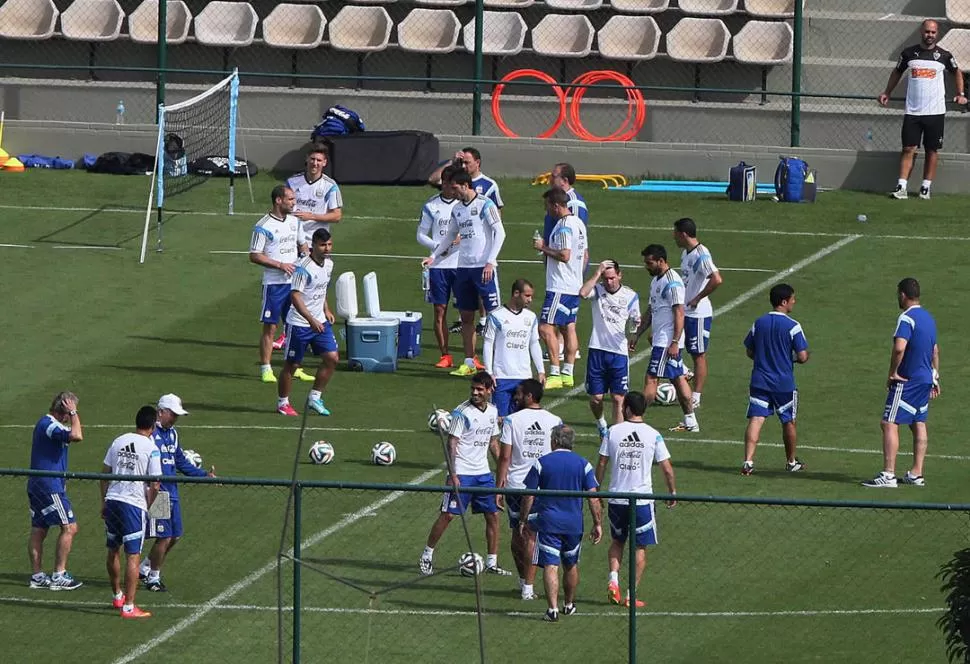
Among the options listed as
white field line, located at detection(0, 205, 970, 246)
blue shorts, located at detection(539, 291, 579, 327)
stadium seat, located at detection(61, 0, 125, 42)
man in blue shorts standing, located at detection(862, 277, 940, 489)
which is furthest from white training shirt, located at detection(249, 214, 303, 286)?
stadium seat, located at detection(61, 0, 125, 42)

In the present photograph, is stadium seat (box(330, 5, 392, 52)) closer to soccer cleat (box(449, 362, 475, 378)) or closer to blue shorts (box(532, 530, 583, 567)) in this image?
soccer cleat (box(449, 362, 475, 378))

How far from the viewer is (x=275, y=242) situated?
23.5 metres

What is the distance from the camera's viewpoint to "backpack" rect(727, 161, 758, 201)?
3206cm

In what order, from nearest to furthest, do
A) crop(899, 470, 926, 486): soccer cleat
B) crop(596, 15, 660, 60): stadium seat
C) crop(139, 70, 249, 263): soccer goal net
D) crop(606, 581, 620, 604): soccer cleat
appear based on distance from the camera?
crop(606, 581, 620, 604): soccer cleat, crop(899, 470, 926, 486): soccer cleat, crop(139, 70, 249, 263): soccer goal net, crop(596, 15, 660, 60): stadium seat

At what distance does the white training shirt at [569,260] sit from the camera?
76.1 feet

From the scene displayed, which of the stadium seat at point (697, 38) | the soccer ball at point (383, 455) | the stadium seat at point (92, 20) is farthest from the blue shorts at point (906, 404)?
the stadium seat at point (92, 20)

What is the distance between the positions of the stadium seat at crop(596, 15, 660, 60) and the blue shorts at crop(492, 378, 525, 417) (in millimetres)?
16603

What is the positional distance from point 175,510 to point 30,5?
22.8 metres

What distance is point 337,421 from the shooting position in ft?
73.0

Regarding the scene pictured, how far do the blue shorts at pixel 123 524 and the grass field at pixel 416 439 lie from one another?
613mm

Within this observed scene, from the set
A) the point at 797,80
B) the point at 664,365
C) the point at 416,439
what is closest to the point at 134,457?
the point at 416,439

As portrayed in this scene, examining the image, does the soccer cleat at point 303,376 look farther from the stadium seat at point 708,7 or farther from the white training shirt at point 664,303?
the stadium seat at point 708,7

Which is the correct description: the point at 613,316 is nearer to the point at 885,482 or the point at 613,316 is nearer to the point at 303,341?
the point at 885,482

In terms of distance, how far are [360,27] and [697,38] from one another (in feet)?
19.5
